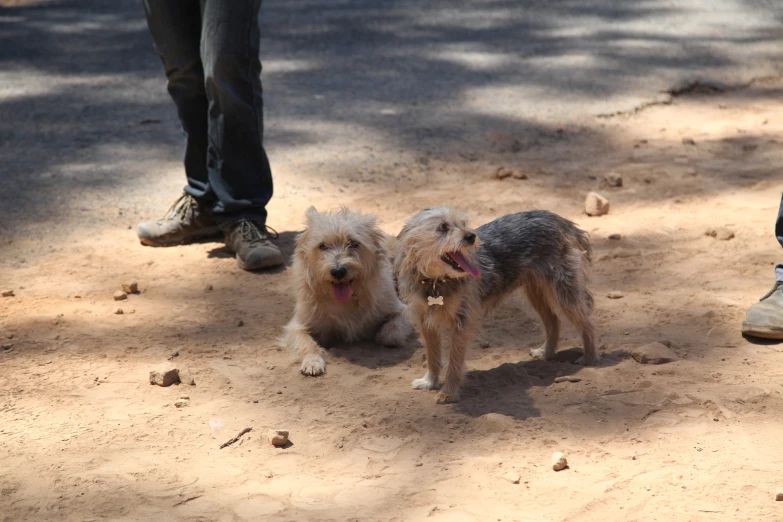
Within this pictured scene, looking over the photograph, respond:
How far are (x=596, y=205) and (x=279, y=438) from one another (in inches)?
153

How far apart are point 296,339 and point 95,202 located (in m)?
3.09

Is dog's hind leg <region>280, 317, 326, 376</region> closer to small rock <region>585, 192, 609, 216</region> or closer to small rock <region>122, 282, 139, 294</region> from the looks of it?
small rock <region>122, 282, 139, 294</region>

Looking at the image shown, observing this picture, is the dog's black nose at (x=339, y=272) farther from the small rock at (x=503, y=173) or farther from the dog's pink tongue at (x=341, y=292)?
the small rock at (x=503, y=173)

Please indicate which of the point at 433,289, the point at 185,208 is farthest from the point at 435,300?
the point at 185,208

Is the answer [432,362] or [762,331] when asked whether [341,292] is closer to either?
[432,362]

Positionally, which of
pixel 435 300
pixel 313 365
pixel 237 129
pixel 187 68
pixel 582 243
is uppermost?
pixel 187 68

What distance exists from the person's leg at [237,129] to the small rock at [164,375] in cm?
164

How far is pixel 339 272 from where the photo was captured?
502cm

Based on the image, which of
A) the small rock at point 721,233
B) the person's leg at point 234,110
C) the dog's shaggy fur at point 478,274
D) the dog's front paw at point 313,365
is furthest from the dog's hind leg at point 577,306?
the person's leg at point 234,110

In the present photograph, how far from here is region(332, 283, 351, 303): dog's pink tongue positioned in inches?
202

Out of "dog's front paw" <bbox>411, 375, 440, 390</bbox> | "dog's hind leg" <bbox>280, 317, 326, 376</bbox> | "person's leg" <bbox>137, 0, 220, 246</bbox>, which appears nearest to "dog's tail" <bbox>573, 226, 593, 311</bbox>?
"dog's front paw" <bbox>411, 375, 440, 390</bbox>

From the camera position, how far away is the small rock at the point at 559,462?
355cm

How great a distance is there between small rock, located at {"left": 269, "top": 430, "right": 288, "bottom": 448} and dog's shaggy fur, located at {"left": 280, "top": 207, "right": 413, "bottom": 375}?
1021 mm

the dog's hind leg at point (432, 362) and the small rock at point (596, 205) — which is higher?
the small rock at point (596, 205)
